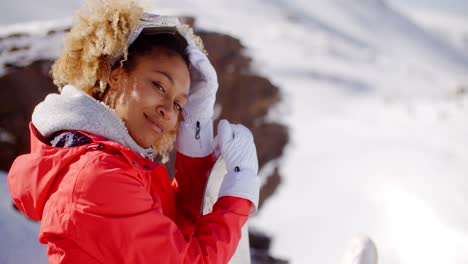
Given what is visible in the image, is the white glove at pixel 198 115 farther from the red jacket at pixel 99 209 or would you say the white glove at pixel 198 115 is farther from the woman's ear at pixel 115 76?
the red jacket at pixel 99 209

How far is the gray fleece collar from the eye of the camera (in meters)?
1.08

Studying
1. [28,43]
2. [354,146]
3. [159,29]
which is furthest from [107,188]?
[354,146]

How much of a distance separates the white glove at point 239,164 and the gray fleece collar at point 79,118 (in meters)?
0.29

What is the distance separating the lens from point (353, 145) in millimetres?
3010

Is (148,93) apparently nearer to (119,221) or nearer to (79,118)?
(79,118)

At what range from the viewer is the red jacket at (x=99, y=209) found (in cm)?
93

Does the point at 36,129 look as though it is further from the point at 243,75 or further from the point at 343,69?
the point at 343,69

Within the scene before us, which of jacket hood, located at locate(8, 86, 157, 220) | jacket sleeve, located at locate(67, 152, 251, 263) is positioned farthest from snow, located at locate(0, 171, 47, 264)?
jacket sleeve, located at locate(67, 152, 251, 263)

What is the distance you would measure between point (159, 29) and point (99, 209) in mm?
622

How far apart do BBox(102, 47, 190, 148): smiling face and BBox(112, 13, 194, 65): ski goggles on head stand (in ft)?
0.21

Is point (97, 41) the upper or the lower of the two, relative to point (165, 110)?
upper

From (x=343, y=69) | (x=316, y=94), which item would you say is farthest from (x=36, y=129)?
(x=343, y=69)

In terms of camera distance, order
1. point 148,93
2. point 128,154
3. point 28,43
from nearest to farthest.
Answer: point 128,154 < point 148,93 < point 28,43

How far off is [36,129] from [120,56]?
0.30 metres
